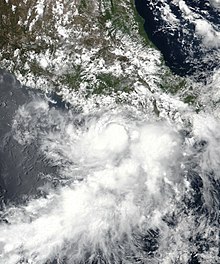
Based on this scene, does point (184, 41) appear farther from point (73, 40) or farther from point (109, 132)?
point (109, 132)

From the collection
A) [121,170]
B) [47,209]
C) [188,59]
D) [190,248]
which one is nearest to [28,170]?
[47,209]

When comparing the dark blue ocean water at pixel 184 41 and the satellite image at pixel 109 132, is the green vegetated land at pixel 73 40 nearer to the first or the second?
the satellite image at pixel 109 132

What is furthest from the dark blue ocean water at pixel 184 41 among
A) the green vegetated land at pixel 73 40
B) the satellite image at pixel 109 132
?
the green vegetated land at pixel 73 40

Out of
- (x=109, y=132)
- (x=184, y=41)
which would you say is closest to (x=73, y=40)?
(x=109, y=132)

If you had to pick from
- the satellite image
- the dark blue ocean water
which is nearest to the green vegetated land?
the satellite image

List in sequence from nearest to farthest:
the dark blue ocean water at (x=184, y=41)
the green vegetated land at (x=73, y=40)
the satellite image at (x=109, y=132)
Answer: the satellite image at (x=109, y=132) → the green vegetated land at (x=73, y=40) → the dark blue ocean water at (x=184, y=41)

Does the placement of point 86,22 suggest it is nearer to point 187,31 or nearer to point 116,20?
point 116,20

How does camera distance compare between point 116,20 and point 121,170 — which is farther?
point 116,20

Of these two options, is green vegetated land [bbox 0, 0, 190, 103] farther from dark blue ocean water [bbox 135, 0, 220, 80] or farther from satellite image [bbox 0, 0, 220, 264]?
dark blue ocean water [bbox 135, 0, 220, 80]

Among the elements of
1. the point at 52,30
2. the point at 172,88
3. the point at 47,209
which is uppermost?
the point at 172,88
